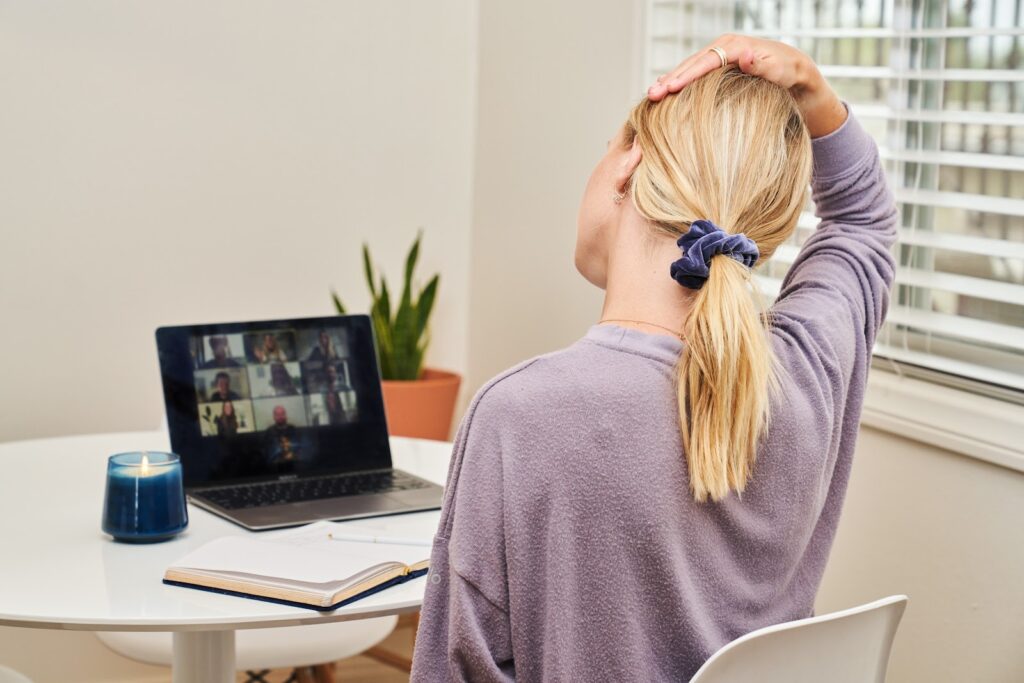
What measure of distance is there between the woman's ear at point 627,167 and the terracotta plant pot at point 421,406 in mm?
1643

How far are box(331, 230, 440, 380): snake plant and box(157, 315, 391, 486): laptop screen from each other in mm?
899

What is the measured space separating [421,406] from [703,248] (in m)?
1.80

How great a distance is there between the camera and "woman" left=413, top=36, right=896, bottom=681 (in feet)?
3.34

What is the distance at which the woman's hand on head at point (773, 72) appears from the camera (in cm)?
114

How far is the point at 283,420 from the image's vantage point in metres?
1.81

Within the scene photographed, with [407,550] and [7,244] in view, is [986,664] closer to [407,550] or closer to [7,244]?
[407,550]

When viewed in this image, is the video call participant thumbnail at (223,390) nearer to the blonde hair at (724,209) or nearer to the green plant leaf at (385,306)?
the blonde hair at (724,209)

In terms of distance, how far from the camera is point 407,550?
1.45 metres

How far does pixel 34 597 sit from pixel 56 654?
1.59 metres

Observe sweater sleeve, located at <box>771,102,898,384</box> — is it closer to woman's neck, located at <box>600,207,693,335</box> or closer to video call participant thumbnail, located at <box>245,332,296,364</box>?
woman's neck, located at <box>600,207,693,335</box>

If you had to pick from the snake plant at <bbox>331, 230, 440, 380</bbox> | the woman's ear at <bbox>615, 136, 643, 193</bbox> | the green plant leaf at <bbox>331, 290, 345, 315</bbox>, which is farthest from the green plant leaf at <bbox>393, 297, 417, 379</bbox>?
the woman's ear at <bbox>615, 136, 643, 193</bbox>

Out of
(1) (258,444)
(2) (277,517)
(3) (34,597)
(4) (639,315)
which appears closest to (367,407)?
(1) (258,444)

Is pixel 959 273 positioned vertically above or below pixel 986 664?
above

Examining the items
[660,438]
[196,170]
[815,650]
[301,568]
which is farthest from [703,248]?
[196,170]
